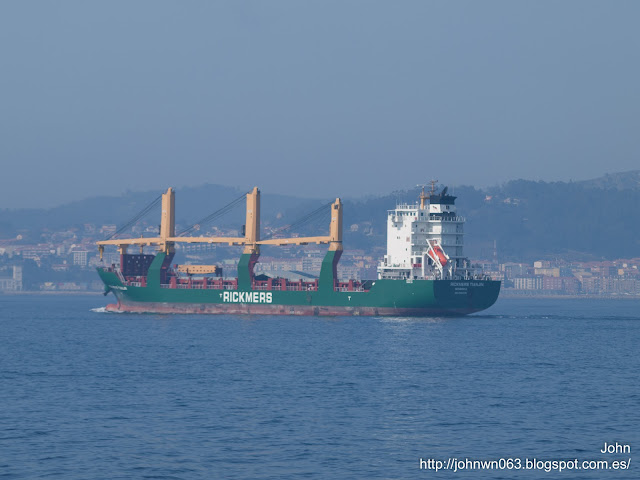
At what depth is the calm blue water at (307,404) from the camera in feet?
89.5

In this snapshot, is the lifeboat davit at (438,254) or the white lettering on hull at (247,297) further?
the white lettering on hull at (247,297)

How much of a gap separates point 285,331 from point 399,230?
1674 centimetres

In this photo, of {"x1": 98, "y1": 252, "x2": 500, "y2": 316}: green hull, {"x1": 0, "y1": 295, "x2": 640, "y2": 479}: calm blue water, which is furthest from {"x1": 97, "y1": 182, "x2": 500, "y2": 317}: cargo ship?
{"x1": 0, "y1": 295, "x2": 640, "y2": 479}: calm blue water

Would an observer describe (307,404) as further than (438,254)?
No

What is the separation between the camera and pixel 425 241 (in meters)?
81.8

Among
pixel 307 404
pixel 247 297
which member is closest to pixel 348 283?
pixel 247 297

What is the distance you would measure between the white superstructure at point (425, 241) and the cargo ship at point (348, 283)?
0.08 m

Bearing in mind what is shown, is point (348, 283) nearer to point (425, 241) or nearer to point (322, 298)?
point (322, 298)

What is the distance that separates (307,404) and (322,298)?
49.2 meters

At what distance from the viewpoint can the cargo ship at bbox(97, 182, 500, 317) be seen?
79562mm

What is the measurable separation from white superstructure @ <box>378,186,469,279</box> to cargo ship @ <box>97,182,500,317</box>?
8cm

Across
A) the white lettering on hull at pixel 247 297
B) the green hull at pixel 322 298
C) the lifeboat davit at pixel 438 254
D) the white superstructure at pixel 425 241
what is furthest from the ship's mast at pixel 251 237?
the lifeboat davit at pixel 438 254

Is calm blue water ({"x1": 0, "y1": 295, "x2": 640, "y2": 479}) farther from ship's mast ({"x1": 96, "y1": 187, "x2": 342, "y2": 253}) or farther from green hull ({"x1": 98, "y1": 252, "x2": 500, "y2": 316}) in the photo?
ship's mast ({"x1": 96, "y1": 187, "x2": 342, "y2": 253})

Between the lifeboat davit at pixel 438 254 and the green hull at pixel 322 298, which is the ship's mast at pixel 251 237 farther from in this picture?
the lifeboat davit at pixel 438 254
